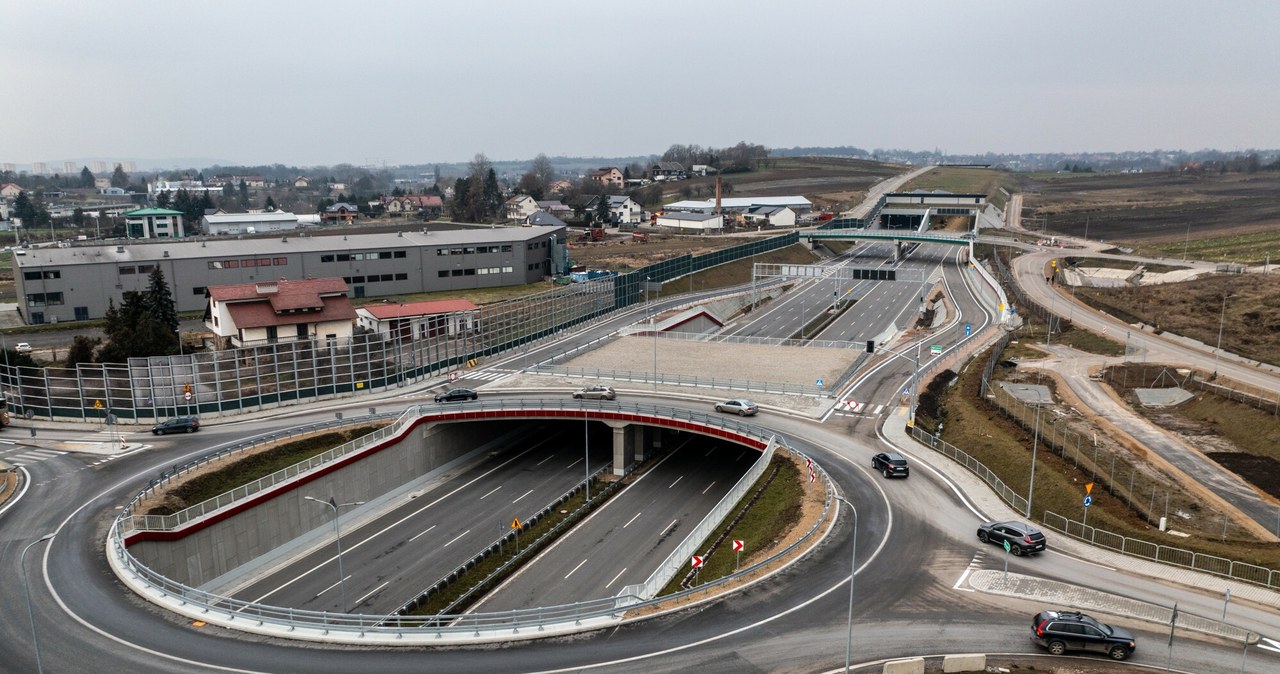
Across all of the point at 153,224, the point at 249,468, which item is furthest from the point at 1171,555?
the point at 153,224

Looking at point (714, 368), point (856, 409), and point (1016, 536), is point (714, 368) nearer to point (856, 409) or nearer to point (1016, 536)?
point (856, 409)

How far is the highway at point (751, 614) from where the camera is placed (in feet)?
93.1

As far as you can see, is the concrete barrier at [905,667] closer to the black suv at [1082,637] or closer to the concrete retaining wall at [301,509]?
the black suv at [1082,637]

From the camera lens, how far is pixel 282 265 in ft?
346

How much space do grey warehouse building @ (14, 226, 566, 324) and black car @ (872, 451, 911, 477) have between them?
8024cm

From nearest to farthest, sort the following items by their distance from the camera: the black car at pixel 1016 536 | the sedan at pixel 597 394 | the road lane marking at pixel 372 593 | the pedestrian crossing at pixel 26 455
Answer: the black car at pixel 1016 536 → the road lane marking at pixel 372 593 → the pedestrian crossing at pixel 26 455 → the sedan at pixel 597 394

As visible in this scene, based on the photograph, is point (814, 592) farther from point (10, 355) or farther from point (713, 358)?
point (10, 355)

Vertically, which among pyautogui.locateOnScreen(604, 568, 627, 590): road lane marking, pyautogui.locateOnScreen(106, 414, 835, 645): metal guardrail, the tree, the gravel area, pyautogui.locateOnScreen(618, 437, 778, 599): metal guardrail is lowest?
pyautogui.locateOnScreen(604, 568, 627, 590): road lane marking

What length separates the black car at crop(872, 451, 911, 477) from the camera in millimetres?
47469

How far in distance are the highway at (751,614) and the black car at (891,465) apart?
153cm

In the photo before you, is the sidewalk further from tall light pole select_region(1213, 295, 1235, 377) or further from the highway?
tall light pole select_region(1213, 295, 1235, 377)

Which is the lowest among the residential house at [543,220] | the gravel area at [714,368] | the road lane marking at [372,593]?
the road lane marking at [372,593]

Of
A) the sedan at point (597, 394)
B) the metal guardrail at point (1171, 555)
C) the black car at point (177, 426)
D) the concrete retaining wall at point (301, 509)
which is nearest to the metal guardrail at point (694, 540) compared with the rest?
the metal guardrail at point (1171, 555)

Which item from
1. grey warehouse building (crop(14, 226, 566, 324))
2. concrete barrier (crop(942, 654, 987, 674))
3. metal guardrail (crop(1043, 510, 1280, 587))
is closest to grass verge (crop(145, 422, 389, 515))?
concrete barrier (crop(942, 654, 987, 674))
